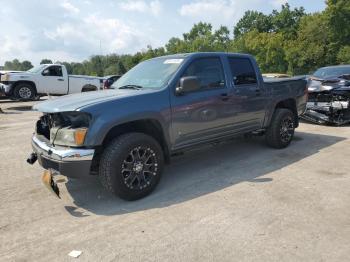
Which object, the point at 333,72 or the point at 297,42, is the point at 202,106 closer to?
the point at 333,72

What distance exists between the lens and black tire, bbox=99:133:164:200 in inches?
173

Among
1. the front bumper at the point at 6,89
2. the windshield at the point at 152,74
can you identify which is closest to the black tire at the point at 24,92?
the front bumper at the point at 6,89

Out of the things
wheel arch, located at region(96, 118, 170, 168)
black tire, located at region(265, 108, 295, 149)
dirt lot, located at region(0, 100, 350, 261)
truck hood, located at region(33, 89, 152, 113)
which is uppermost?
truck hood, located at region(33, 89, 152, 113)

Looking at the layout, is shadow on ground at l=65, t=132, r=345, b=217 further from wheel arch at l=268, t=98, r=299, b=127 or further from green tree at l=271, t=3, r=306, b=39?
green tree at l=271, t=3, r=306, b=39

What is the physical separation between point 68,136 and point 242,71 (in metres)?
3.29

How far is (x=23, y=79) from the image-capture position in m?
16.2

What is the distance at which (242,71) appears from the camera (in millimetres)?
6309

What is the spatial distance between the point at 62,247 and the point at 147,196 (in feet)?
4.77

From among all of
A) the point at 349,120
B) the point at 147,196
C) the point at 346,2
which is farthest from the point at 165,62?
the point at 346,2

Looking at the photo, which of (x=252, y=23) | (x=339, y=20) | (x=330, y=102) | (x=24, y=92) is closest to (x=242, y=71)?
(x=330, y=102)

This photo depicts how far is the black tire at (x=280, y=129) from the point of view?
6.96 m

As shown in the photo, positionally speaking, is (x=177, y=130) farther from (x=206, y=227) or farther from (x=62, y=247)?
(x=62, y=247)

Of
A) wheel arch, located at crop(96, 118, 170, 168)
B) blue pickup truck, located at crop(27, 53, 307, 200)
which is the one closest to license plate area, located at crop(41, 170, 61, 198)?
blue pickup truck, located at crop(27, 53, 307, 200)

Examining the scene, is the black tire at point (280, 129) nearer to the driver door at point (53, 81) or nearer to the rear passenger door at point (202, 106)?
the rear passenger door at point (202, 106)
